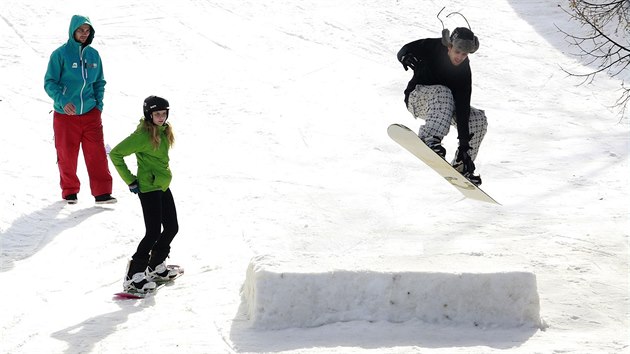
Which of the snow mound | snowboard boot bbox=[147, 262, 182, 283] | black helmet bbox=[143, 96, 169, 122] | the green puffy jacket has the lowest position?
snowboard boot bbox=[147, 262, 182, 283]

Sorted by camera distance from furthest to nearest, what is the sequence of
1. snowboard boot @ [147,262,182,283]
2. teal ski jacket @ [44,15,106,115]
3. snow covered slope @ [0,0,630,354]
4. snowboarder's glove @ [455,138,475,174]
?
teal ski jacket @ [44,15,106,115]
snowboarder's glove @ [455,138,475,174]
snowboard boot @ [147,262,182,283]
snow covered slope @ [0,0,630,354]

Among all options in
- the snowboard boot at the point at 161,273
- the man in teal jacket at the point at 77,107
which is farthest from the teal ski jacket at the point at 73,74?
the snowboard boot at the point at 161,273

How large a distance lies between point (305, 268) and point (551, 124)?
722 cm

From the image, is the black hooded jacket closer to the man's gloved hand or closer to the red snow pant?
the man's gloved hand

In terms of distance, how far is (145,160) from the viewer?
6.40 metres

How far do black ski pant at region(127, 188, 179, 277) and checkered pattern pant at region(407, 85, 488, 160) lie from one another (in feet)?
7.23

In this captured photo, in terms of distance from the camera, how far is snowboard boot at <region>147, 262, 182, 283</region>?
6.65m

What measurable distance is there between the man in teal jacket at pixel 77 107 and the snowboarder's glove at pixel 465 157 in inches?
132

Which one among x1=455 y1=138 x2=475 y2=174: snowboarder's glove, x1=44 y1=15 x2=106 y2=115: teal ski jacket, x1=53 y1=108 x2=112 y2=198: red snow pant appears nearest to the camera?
x1=455 y1=138 x2=475 y2=174: snowboarder's glove

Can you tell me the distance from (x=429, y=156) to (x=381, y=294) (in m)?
1.96

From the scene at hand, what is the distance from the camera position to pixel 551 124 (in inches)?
476

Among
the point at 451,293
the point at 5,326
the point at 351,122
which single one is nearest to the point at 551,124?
the point at 351,122

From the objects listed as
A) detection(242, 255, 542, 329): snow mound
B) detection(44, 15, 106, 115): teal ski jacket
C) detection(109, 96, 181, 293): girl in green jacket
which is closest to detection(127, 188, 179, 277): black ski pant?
detection(109, 96, 181, 293): girl in green jacket

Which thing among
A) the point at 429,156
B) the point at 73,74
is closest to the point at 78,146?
the point at 73,74
